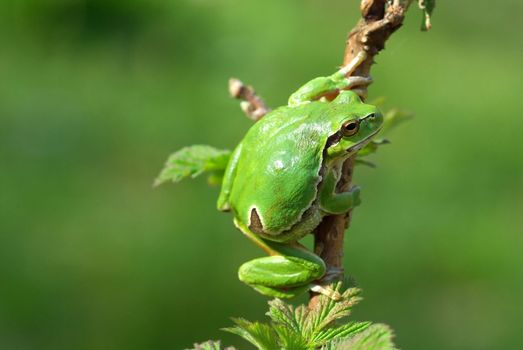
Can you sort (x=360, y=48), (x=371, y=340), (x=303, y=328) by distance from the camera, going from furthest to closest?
(x=360, y=48) → (x=303, y=328) → (x=371, y=340)

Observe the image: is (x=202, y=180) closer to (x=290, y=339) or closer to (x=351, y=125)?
(x=351, y=125)

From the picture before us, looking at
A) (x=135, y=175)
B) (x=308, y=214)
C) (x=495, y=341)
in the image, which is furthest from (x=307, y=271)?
(x=135, y=175)

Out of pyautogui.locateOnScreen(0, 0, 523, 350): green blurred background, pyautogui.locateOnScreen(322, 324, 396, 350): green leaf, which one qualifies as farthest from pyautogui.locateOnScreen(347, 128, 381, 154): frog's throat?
pyautogui.locateOnScreen(0, 0, 523, 350): green blurred background

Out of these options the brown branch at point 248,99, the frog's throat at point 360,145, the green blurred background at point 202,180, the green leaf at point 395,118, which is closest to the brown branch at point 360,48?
the frog's throat at point 360,145

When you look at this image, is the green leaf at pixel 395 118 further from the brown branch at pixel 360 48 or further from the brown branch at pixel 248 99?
the brown branch at pixel 248 99

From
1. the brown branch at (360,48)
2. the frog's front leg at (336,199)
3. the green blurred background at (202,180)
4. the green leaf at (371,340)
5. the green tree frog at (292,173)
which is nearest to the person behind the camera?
the green leaf at (371,340)

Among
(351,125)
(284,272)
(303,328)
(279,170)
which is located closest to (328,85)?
(351,125)
